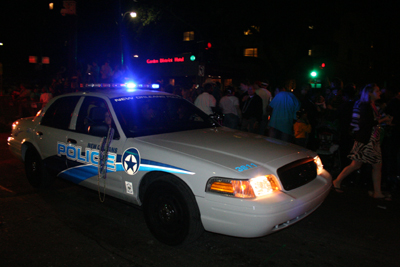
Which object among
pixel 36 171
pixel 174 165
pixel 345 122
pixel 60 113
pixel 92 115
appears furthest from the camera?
pixel 345 122

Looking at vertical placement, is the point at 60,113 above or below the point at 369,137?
above

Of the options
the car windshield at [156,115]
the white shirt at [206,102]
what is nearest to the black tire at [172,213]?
→ the car windshield at [156,115]

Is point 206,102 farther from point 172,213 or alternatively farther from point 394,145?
point 172,213

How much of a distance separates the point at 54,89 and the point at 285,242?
10320 mm

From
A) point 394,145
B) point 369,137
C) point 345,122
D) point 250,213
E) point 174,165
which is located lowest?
point 250,213

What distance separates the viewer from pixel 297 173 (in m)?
3.66

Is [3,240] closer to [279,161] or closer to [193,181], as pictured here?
[193,181]

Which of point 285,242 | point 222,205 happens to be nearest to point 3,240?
point 222,205

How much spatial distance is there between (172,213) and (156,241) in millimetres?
521

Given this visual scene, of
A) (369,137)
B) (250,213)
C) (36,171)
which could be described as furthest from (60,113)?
(369,137)

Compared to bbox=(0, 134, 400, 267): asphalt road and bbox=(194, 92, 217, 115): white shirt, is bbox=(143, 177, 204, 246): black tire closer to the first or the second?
bbox=(0, 134, 400, 267): asphalt road

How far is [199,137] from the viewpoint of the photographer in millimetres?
4234

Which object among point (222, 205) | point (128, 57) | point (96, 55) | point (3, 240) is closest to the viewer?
point (222, 205)

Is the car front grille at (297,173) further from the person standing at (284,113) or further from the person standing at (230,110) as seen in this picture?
the person standing at (230,110)
